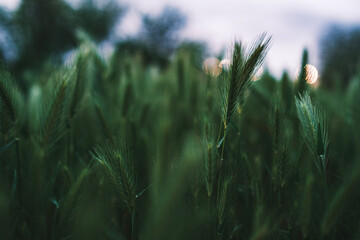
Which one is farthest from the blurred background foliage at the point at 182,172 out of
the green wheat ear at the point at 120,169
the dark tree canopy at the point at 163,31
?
the dark tree canopy at the point at 163,31

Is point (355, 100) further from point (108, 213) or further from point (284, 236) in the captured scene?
point (108, 213)

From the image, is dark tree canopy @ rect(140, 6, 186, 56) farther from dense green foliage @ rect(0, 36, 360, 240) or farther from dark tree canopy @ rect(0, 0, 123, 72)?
dense green foliage @ rect(0, 36, 360, 240)

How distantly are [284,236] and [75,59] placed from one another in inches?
19.2

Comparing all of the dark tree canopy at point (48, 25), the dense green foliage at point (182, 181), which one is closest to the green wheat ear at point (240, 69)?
the dense green foliage at point (182, 181)

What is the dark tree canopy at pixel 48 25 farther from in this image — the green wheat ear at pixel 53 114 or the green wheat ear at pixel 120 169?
the green wheat ear at pixel 120 169

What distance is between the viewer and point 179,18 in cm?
1276

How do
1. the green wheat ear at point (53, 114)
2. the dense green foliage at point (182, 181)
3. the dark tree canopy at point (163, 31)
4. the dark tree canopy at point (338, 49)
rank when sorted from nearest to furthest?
the dense green foliage at point (182, 181) < the green wheat ear at point (53, 114) < the dark tree canopy at point (338, 49) < the dark tree canopy at point (163, 31)

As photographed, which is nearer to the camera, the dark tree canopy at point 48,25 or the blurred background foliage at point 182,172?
the blurred background foliage at point 182,172

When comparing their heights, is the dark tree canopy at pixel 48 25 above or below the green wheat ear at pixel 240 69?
above

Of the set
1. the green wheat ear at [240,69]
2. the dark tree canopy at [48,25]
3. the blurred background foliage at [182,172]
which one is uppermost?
the dark tree canopy at [48,25]

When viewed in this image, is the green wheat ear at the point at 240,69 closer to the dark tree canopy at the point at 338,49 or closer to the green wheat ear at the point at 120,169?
the green wheat ear at the point at 120,169

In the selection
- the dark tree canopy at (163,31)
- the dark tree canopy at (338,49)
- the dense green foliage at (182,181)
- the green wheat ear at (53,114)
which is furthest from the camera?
the dark tree canopy at (163,31)

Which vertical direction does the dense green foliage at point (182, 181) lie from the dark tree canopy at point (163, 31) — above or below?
below

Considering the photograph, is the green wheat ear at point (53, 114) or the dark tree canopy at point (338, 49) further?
the dark tree canopy at point (338, 49)
